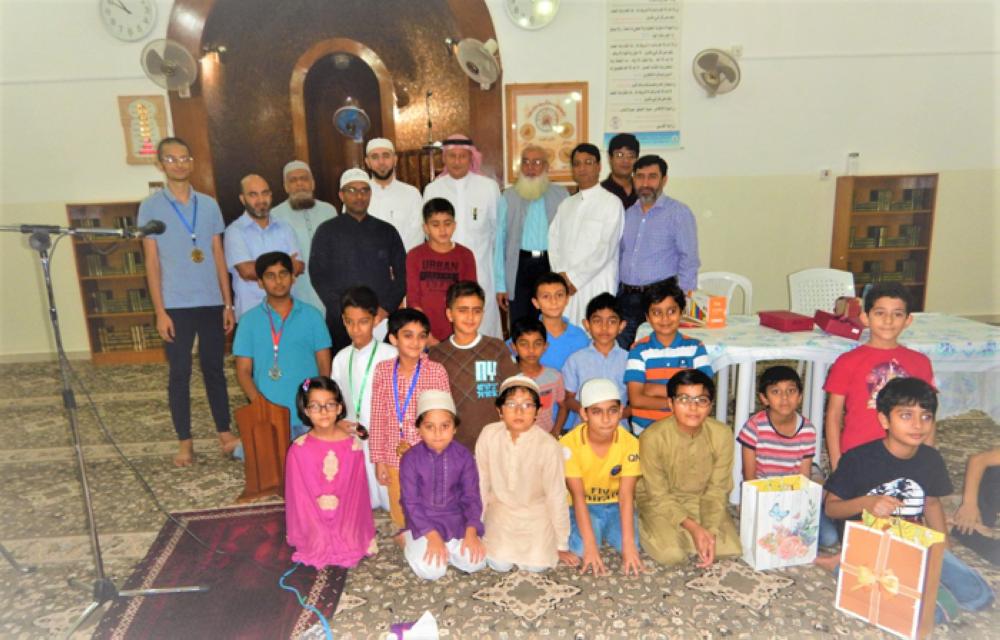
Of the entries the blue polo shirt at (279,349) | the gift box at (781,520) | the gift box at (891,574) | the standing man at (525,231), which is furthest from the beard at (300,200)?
the gift box at (891,574)

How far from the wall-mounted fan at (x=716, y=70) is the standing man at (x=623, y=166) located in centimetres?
209

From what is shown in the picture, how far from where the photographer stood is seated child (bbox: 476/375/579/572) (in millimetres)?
2414

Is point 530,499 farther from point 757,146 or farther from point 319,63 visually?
point 319,63

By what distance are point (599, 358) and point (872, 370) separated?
1.11 m

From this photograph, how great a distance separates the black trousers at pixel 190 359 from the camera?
3.41 meters

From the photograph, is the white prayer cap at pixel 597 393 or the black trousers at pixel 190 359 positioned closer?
the white prayer cap at pixel 597 393

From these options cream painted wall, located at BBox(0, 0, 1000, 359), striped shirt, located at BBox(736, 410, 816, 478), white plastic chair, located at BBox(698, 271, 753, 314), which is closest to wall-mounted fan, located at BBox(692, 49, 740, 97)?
cream painted wall, located at BBox(0, 0, 1000, 359)

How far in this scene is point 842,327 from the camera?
9.87 feet

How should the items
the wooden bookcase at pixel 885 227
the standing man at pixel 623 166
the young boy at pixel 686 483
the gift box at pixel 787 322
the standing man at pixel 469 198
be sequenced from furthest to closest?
the wooden bookcase at pixel 885 227, the standing man at pixel 469 198, the standing man at pixel 623 166, the gift box at pixel 787 322, the young boy at pixel 686 483

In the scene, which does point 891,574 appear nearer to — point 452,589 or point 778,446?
point 778,446

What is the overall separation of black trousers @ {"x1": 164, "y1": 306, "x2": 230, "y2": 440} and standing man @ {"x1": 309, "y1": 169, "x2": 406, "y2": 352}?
626 mm

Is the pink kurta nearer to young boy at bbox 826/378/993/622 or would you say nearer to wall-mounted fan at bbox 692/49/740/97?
young boy at bbox 826/378/993/622

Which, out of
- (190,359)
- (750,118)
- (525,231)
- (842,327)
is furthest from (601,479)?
(750,118)

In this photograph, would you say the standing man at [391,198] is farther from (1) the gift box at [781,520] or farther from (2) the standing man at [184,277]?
(1) the gift box at [781,520]
